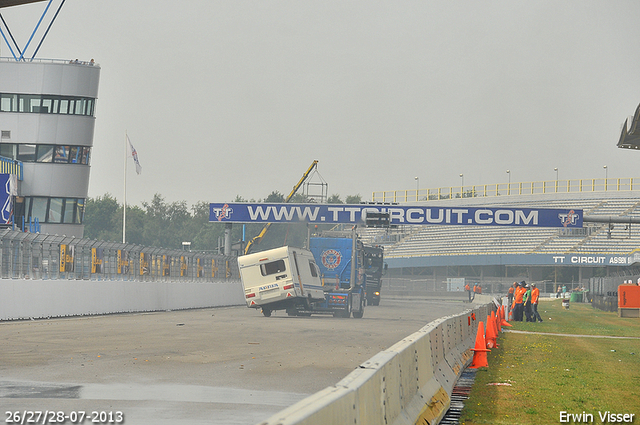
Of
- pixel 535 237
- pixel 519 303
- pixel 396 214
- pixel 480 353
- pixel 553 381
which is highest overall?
pixel 535 237

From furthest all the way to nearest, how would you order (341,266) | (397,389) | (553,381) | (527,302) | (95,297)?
1. (341,266)
2. (527,302)
3. (95,297)
4. (553,381)
5. (397,389)

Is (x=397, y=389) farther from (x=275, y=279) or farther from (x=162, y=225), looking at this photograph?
(x=162, y=225)

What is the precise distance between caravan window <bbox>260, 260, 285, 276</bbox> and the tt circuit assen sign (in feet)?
75.0

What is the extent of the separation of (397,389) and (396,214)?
5157cm

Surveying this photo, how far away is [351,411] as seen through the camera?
18.0 ft

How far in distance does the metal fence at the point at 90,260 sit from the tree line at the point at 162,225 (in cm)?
9071

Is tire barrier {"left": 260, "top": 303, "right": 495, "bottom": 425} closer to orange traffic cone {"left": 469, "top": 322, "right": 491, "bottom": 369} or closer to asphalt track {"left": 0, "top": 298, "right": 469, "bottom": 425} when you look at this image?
orange traffic cone {"left": 469, "top": 322, "right": 491, "bottom": 369}

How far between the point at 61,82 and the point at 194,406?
45986mm

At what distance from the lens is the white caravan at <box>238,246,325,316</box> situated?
33.8 metres

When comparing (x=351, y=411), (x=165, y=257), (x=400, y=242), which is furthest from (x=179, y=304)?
(x=400, y=242)

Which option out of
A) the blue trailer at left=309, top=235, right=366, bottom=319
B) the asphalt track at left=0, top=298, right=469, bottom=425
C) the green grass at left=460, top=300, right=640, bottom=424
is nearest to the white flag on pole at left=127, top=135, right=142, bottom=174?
the blue trailer at left=309, top=235, right=366, bottom=319

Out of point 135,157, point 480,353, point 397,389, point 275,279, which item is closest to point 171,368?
point 480,353

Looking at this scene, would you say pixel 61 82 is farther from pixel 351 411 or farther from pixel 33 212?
pixel 351 411

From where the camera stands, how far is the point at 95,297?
31.7 metres
